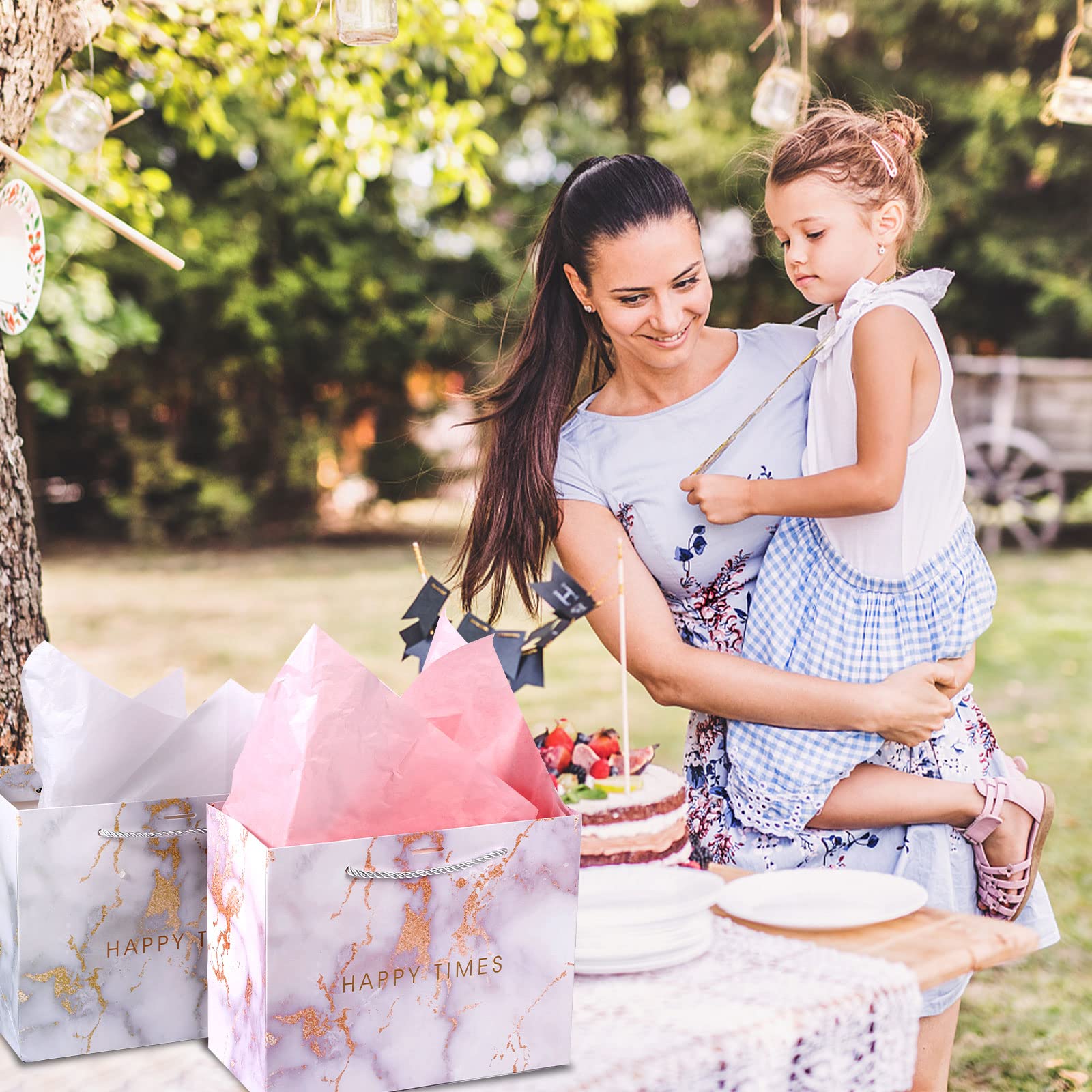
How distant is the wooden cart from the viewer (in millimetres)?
11531

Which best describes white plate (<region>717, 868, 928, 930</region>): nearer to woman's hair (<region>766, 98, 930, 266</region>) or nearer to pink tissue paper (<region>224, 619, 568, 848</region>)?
pink tissue paper (<region>224, 619, 568, 848</region>)

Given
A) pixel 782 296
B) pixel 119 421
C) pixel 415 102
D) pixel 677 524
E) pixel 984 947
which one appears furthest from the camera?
pixel 782 296

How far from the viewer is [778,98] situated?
424cm

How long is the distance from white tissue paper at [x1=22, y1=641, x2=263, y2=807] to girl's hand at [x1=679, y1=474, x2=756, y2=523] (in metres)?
0.82

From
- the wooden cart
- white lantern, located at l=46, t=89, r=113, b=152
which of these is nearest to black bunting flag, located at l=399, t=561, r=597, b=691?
white lantern, located at l=46, t=89, r=113, b=152

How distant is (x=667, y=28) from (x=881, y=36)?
7.03 ft

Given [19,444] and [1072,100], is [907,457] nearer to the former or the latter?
[19,444]

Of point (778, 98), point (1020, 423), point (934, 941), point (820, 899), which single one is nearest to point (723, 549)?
point (820, 899)

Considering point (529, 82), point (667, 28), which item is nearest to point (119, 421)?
point (529, 82)

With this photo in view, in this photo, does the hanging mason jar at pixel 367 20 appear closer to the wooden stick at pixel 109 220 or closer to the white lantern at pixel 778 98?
the wooden stick at pixel 109 220

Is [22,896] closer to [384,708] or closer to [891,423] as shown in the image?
[384,708]

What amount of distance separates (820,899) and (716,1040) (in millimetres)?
372

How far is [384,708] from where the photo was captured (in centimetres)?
113

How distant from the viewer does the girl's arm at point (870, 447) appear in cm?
189
